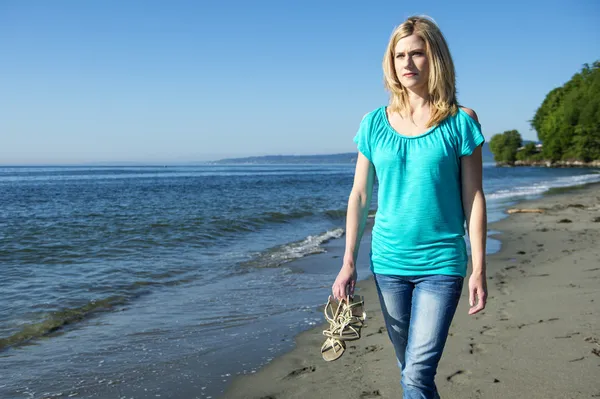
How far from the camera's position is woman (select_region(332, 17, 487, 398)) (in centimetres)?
209

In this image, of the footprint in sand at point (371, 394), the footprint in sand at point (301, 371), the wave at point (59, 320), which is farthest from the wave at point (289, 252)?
the footprint in sand at point (371, 394)

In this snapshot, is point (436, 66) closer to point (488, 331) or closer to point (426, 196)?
point (426, 196)

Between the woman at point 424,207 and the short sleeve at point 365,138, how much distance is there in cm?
2

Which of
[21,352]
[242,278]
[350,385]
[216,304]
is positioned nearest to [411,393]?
[350,385]

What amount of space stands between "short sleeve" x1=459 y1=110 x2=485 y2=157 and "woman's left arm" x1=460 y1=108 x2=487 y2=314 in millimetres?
31

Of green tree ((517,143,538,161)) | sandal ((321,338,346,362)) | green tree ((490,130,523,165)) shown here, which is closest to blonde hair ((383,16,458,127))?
sandal ((321,338,346,362))

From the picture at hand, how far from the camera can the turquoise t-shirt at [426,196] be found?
2.09 meters

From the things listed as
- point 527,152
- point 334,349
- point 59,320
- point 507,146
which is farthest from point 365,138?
point 507,146

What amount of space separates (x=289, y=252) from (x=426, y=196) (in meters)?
9.02

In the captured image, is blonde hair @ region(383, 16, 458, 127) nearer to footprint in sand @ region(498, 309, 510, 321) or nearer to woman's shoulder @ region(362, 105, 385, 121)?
woman's shoulder @ region(362, 105, 385, 121)

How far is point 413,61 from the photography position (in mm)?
2189

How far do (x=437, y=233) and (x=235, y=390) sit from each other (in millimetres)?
2504

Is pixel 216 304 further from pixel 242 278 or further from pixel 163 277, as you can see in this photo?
pixel 163 277

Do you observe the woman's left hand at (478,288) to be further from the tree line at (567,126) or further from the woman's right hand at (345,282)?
the tree line at (567,126)
